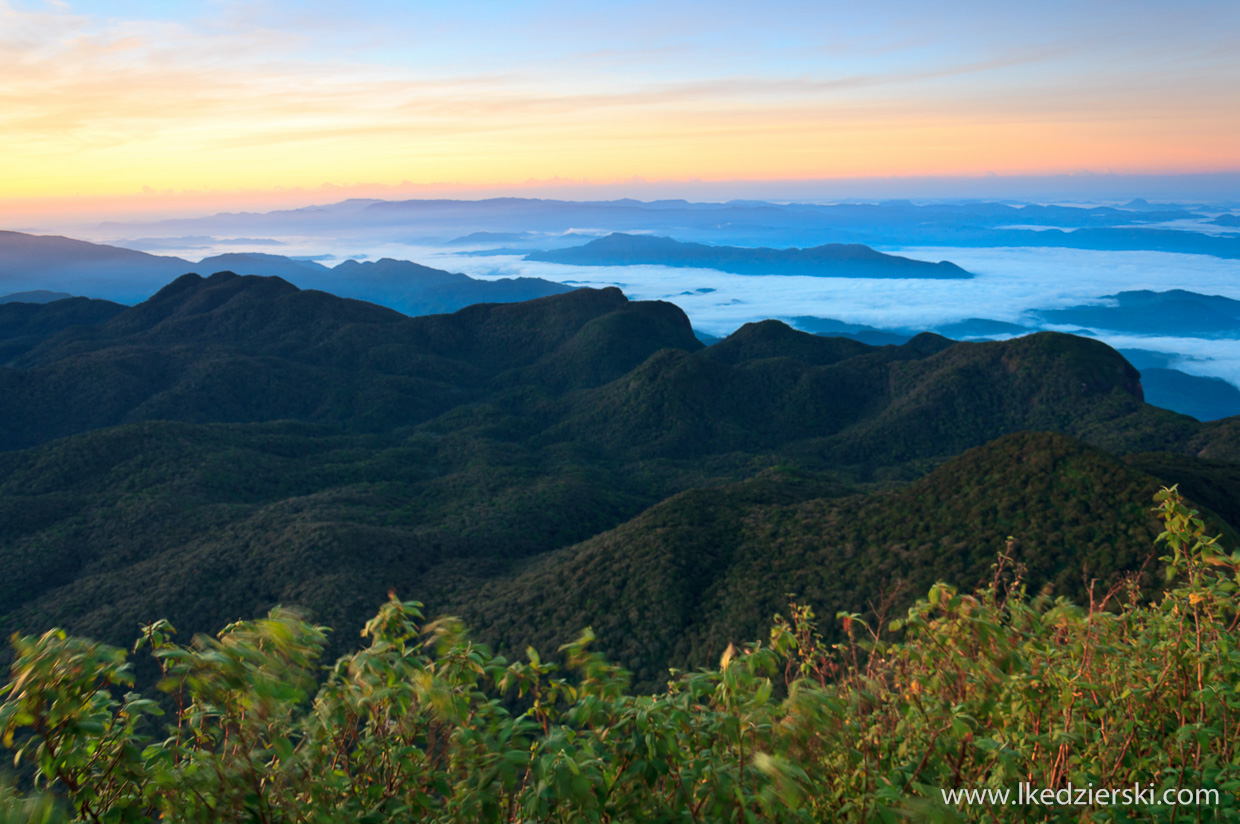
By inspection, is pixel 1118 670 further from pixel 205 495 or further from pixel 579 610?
pixel 205 495

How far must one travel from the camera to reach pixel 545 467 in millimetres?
56719

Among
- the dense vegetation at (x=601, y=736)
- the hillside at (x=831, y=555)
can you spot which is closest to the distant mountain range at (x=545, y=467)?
the hillside at (x=831, y=555)

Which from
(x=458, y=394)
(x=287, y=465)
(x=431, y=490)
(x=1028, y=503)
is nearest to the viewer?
(x=1028, y=503)

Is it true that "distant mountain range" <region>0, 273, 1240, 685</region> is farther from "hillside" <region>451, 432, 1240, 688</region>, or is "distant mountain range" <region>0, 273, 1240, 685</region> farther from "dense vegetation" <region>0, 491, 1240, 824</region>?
"dense vegetation" <region>0, 491, 1240, 824</region>

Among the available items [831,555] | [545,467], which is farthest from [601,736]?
[545,467]

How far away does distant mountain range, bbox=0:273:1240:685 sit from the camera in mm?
27875

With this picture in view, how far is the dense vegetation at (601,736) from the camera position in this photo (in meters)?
3.36

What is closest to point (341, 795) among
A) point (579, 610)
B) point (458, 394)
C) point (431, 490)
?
point (579, 610)

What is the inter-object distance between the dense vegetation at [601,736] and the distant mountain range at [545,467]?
1719 centimetres

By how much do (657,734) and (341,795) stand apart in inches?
90.7

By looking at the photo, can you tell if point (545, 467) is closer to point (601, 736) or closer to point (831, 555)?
point (831, 555)

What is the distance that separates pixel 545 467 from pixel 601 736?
53.2 meters

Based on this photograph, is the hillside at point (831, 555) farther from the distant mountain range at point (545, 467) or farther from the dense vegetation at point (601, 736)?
the dense vegetation at point (601, 736)

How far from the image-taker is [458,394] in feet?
265
